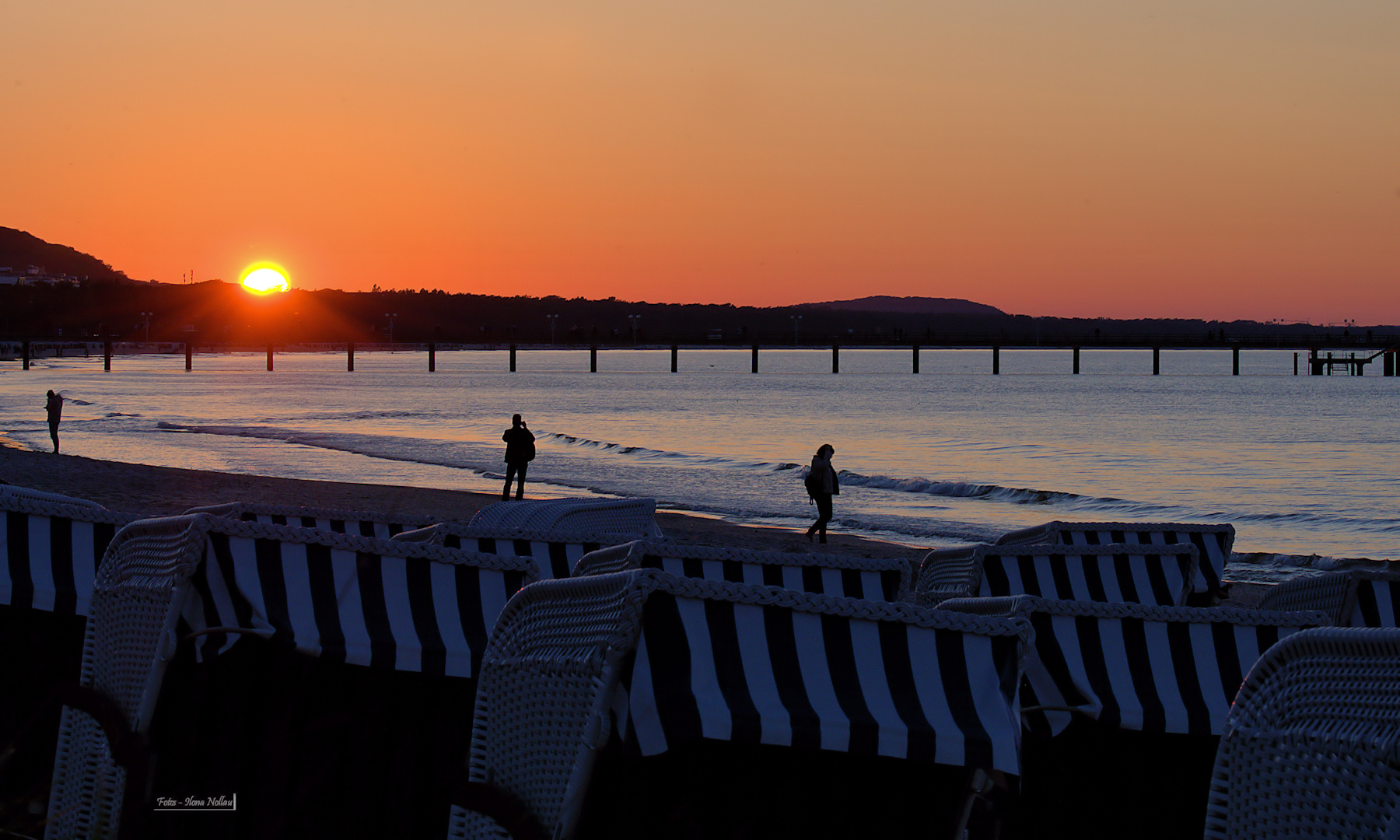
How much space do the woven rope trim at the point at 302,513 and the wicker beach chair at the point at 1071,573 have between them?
257 cm

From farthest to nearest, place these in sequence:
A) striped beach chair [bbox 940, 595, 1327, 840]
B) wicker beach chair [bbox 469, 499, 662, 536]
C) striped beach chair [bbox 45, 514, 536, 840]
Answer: wicker beach chair [bbox 469, 499, 662, 536] → striped beach chair [bbox 940, 595, 1327, 840] → striped beach chair [bbox 45, 514, 536, 840]

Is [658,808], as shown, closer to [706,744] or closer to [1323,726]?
[706,744]

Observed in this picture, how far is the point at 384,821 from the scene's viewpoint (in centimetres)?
355

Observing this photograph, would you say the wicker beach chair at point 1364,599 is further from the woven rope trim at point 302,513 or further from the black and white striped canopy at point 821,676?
the woven rope trim at point 302,513

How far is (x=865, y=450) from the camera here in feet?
171

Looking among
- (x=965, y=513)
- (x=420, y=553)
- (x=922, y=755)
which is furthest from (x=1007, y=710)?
(x=965, y=513)

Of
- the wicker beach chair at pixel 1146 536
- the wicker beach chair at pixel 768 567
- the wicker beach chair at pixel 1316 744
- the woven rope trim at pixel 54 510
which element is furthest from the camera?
the wicker beach chair at pixel 1146 536

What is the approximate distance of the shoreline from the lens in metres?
20.0

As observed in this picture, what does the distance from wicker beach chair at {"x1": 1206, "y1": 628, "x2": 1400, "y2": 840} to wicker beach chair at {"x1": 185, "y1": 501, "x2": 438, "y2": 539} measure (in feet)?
13.8

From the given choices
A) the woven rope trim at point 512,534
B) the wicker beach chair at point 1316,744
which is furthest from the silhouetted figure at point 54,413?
the wicker beach chair at point 1316,744

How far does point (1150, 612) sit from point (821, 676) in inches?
58.5

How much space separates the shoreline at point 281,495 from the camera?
2005 centimetres

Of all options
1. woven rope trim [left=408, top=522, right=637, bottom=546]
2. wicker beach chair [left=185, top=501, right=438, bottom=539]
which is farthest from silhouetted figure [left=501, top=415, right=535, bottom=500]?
woven rope trim [left=408, top=522, right=637, bottom=546]

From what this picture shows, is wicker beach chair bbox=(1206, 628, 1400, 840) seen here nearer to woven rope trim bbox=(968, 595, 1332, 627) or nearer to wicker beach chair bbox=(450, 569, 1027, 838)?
wicker beach chair bbox=(450, 569, 1027, 838)
